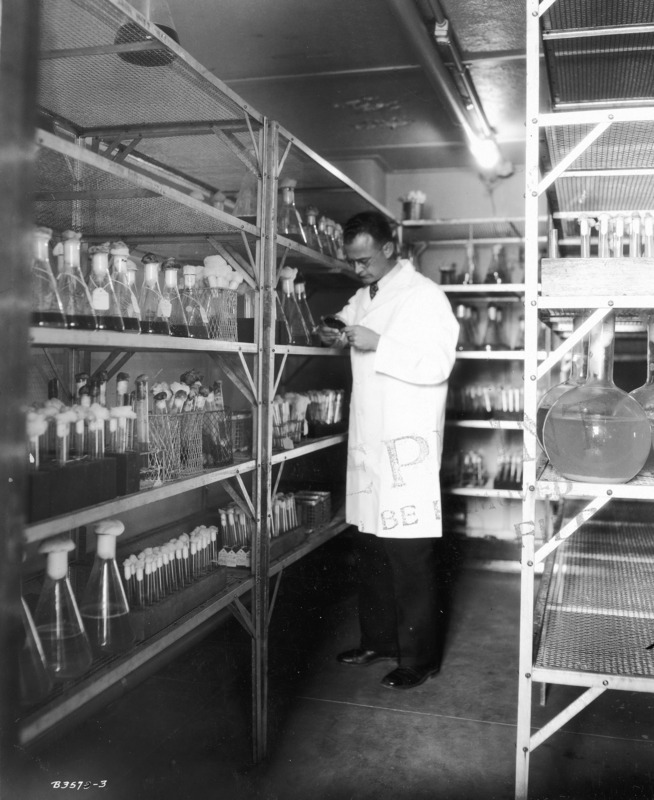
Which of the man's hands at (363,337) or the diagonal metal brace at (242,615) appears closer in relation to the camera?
the diagonal metal brace at (242,615)

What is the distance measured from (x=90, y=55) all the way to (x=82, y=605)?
4.57 ft

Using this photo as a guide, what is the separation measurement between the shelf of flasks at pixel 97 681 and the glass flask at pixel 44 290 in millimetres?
799

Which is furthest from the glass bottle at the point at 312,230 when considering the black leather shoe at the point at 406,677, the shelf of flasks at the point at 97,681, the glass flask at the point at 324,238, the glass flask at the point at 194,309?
the black leather shoe at the point at 406,677

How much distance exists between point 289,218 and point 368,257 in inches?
15.2

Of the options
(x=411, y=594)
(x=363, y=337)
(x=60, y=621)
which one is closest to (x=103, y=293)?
(x=60, y=621)

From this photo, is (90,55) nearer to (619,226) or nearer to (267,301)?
(267,301)

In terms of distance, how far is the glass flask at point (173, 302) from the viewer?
2.17 meters

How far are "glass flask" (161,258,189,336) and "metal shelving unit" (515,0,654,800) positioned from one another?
987 mm

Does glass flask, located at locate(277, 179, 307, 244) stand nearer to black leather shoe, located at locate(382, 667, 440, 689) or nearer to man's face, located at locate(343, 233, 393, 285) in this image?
man's face, located at locate(343, 233, 393, 285)

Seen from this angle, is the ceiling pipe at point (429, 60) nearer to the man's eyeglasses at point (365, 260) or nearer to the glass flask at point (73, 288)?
the man's eyeglasses at point (365, 260)

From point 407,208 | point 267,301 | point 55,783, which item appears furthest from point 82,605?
point 407,208

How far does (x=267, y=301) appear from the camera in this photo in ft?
8.34

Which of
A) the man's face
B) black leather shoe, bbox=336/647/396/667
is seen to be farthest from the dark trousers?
the man's face

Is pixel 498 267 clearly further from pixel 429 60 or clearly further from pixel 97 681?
pixel 97 681
